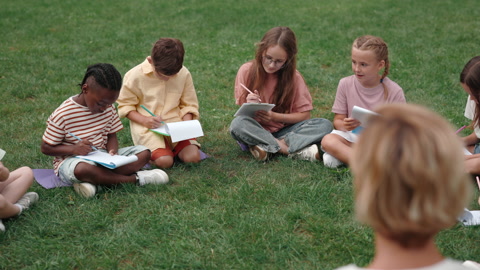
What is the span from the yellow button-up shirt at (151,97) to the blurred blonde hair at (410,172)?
2863 millimetres

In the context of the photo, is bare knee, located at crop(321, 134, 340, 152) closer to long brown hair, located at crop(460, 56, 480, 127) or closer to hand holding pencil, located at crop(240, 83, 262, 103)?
hand holding pencil, located at crop(240, 83, 262, 103)

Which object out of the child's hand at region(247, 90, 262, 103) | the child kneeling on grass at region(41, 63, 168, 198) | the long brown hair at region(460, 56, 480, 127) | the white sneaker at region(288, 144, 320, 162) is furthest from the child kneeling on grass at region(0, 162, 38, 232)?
the long brown hair at region(460, 56, 480, 127)

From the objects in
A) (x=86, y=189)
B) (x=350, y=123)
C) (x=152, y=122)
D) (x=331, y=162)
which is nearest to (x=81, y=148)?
(x=86, y=189)

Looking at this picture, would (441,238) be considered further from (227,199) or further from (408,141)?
(408,141)

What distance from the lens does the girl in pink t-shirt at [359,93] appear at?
12.8 feet

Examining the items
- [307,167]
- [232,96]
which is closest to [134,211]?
[307,167]

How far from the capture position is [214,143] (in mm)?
4555

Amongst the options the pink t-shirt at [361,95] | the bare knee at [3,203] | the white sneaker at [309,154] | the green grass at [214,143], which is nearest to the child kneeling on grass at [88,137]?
the green grass at [214,143]

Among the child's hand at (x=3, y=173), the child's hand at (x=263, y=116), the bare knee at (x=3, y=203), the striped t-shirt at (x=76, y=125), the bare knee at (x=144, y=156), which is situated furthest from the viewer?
the child's hand at (x=263, y=116)

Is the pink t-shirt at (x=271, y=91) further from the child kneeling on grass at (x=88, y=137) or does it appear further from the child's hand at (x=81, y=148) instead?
the child's hand at (x=81, y=148)

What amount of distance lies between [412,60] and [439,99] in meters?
1.66

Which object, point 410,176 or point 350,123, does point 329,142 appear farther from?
point 410,176

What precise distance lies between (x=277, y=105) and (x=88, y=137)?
4.98 ft

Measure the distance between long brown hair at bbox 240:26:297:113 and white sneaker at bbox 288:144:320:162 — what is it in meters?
0.42
